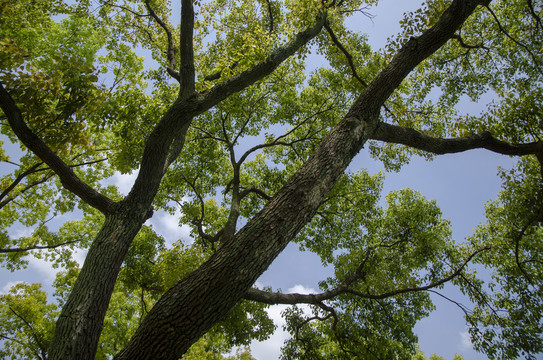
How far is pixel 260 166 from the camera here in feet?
37.6

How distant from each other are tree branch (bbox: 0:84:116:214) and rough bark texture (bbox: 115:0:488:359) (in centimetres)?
249

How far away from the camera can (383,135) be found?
4484mm

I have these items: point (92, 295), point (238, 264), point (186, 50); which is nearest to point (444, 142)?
point (238, 264)

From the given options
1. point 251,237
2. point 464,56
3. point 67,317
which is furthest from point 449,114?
point 67,317

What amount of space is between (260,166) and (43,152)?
25.8ft

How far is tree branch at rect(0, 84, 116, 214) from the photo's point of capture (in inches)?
156

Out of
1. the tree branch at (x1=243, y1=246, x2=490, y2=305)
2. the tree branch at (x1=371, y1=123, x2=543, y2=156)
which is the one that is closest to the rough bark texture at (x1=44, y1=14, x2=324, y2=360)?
the tree branch at (x1=371, y1=123, x2=543, y2=156)

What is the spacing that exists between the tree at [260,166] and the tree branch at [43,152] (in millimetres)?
21

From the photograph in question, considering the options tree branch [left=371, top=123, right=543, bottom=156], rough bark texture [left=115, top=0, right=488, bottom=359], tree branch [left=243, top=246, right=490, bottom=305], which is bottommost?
rough bark texture [left=115, top=0, right=488, bottom=359]

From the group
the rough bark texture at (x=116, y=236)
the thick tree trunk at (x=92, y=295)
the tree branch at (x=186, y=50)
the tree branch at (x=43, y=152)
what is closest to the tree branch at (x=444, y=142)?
the rough bark texture at (x=116, y=236)

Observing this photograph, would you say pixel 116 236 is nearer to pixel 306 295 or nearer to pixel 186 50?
pixel 186 50

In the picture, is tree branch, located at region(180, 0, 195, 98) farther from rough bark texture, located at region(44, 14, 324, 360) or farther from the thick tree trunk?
the thick tree trunk

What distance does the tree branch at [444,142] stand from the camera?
14.9 ft

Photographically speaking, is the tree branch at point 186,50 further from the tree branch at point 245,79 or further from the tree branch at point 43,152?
the tree branch at point 43,152
